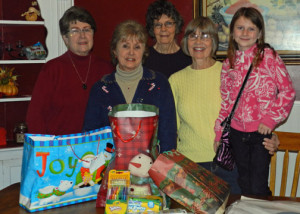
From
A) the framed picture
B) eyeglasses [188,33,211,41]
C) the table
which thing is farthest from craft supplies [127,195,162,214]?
the framed picture

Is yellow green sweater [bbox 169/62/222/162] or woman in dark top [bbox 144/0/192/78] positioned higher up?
woman in dark top [bbox 144/0/192/78]

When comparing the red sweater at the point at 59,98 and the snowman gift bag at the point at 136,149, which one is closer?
the snowman gift bag at the point at 136,149

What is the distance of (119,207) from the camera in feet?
3.95

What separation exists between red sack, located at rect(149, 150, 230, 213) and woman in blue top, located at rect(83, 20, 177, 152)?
23.3 inches

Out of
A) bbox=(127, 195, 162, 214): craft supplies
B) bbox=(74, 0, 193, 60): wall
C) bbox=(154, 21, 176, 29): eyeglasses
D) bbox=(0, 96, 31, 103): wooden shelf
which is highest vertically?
bbox=(74, 0, 193, 60): wall

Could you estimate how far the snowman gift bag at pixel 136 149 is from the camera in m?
1.28

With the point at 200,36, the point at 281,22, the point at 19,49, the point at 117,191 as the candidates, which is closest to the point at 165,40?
the point at 200,36

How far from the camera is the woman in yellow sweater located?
2027 millimetres

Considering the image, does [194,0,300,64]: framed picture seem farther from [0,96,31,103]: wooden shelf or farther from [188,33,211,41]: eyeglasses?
[0,96,31,103]: wooden shelf

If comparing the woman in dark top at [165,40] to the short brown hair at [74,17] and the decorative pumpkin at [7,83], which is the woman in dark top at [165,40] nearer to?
the short brown hair at [74,17]

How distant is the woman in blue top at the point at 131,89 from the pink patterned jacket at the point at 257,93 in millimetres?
319

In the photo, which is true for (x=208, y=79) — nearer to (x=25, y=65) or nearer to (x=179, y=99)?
(x=179, y=99)

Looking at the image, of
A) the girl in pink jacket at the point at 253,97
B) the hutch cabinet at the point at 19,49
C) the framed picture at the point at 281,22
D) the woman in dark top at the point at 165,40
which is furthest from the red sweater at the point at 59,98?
the framed picture at the point at 281,22

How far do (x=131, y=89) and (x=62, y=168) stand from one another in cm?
72
